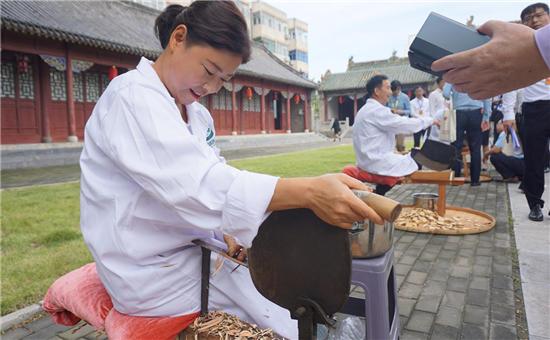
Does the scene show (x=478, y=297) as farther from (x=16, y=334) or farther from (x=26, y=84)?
(x=26, y=84)

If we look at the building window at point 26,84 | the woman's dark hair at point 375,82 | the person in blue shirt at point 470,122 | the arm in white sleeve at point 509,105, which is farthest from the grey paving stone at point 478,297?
the building window at point 26,84

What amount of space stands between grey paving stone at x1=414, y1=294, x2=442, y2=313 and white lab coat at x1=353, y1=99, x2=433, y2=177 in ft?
7.45

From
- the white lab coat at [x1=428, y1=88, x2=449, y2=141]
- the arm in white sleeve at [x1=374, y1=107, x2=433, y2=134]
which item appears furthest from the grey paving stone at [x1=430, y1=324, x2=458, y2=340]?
the white lab coat at [x1=428, y1=88, x2=449, y2=141]

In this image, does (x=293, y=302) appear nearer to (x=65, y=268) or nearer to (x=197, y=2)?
(x=197, y=2)

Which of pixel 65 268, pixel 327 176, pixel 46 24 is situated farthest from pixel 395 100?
pixel 46 24

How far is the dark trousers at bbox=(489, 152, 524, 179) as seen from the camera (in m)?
7.34

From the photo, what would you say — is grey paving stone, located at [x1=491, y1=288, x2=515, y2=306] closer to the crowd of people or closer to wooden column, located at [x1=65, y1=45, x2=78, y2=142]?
the crowd of people

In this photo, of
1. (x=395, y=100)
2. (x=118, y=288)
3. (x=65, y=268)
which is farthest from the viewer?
(x=395, y=100)

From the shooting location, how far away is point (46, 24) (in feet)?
42.6

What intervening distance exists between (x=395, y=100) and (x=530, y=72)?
9369 mm

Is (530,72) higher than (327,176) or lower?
higher

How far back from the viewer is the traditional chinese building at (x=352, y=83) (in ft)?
121

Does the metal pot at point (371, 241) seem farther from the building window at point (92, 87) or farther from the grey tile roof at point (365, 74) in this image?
the grey tile roof at point (365, 74)

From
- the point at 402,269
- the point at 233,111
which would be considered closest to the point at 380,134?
the point at 402,269
